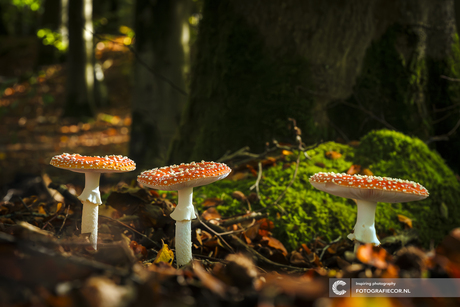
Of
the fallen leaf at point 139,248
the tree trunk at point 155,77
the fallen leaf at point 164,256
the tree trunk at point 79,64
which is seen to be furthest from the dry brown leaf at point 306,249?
the tree trunk at point 79,64

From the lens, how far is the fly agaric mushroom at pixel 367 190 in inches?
72.8

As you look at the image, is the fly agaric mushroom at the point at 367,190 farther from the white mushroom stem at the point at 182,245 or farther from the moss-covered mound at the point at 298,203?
the white mushroom stem at the point at 182,245

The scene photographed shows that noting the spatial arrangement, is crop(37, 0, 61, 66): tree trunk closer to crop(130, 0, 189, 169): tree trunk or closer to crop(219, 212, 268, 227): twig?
crop(130, 0, 189, 169): tree trunk

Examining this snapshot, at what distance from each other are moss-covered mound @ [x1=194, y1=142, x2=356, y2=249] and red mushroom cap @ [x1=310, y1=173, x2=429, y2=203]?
84cm

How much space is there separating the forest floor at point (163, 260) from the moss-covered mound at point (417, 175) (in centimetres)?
37

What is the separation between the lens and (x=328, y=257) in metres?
2.60

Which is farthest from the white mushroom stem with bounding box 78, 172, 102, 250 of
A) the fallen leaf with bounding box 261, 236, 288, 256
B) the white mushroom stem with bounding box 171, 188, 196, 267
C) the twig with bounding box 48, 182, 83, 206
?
the fallen leaf with bounding box 261, 236, 288, 256

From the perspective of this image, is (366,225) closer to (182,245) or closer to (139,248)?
(182,245)

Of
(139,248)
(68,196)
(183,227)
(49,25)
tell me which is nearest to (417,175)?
(183,227)

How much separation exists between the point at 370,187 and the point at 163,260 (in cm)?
121

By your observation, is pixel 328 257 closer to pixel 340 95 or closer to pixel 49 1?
pixel 340 95

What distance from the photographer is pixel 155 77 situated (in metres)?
7.04

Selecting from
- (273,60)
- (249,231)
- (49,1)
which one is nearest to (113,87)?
(49,1)

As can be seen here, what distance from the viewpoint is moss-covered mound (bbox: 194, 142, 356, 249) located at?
9.15 feet
